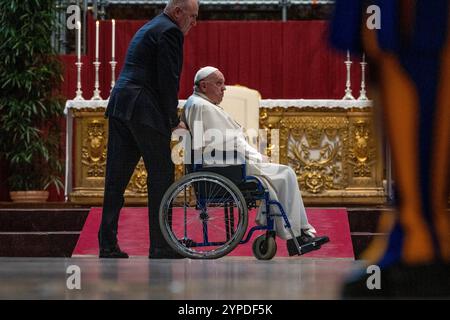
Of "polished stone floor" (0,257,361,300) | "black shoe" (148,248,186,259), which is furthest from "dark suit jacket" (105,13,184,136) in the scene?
"polished stone floor" (0,257,361,300)

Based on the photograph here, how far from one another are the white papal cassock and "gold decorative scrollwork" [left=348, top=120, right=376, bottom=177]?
2.86 m

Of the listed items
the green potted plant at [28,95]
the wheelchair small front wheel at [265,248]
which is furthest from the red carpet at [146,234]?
the green potted plant at [28,95]

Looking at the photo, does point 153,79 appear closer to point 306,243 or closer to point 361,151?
point 306,243

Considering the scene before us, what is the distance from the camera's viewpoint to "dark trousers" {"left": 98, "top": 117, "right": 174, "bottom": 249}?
4.72m

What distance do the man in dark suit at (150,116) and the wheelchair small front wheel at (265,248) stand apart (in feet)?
1.71

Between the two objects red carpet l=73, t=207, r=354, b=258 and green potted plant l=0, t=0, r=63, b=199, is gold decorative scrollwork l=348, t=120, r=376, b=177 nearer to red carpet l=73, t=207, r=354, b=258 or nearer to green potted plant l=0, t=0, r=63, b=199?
red carpet l=73, t=207, r=354, b=258

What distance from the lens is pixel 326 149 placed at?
7.86 m

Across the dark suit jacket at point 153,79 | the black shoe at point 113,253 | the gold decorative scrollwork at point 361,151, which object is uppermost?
the dark suit jacket at point 153,79

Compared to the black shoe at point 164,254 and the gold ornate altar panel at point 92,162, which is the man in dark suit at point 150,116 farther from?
the gold ornate altar panel at point 92,162

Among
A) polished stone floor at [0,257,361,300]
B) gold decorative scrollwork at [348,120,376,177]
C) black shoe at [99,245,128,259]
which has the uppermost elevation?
gold decorative scrollwork at [348,120,376,177]

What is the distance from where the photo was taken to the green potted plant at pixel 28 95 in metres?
9.08

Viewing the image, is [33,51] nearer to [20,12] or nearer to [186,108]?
[20,12]

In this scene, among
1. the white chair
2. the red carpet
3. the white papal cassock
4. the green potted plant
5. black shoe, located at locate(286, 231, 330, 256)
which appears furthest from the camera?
the green potted plant
